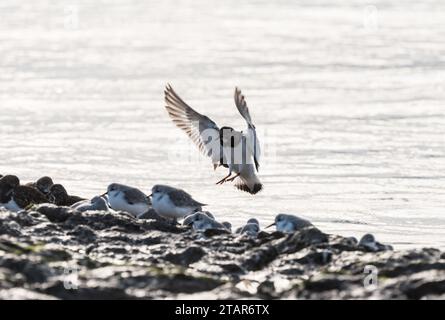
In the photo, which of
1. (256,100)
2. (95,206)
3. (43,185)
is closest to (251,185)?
(95,206)

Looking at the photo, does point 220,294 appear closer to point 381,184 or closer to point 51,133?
point 381,184

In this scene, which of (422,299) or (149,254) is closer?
(422,299)

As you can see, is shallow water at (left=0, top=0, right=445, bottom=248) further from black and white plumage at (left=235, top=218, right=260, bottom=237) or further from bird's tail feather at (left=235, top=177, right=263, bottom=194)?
black and white plumage at (left=235, top=218, right=260, bottom=237)

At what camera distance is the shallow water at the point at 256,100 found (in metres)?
17.3

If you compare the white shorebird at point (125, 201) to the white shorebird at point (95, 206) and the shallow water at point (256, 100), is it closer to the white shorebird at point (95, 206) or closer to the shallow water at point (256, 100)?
the white shorebird at point (95, 206)

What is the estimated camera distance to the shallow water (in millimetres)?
17328

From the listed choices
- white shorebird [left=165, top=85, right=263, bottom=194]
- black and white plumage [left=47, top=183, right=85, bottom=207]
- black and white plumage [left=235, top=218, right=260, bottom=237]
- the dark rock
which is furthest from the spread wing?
black and white plumage [left=47, top=183, right=85, bottom=207]

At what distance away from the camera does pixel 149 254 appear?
11070mm

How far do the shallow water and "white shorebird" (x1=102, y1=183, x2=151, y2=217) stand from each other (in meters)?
2.09

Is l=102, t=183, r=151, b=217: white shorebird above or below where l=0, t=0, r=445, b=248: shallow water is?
below

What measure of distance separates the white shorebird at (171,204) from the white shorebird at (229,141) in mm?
622

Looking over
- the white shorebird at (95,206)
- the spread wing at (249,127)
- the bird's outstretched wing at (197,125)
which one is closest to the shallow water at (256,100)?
the bird's outstretched wing at (197,125)
